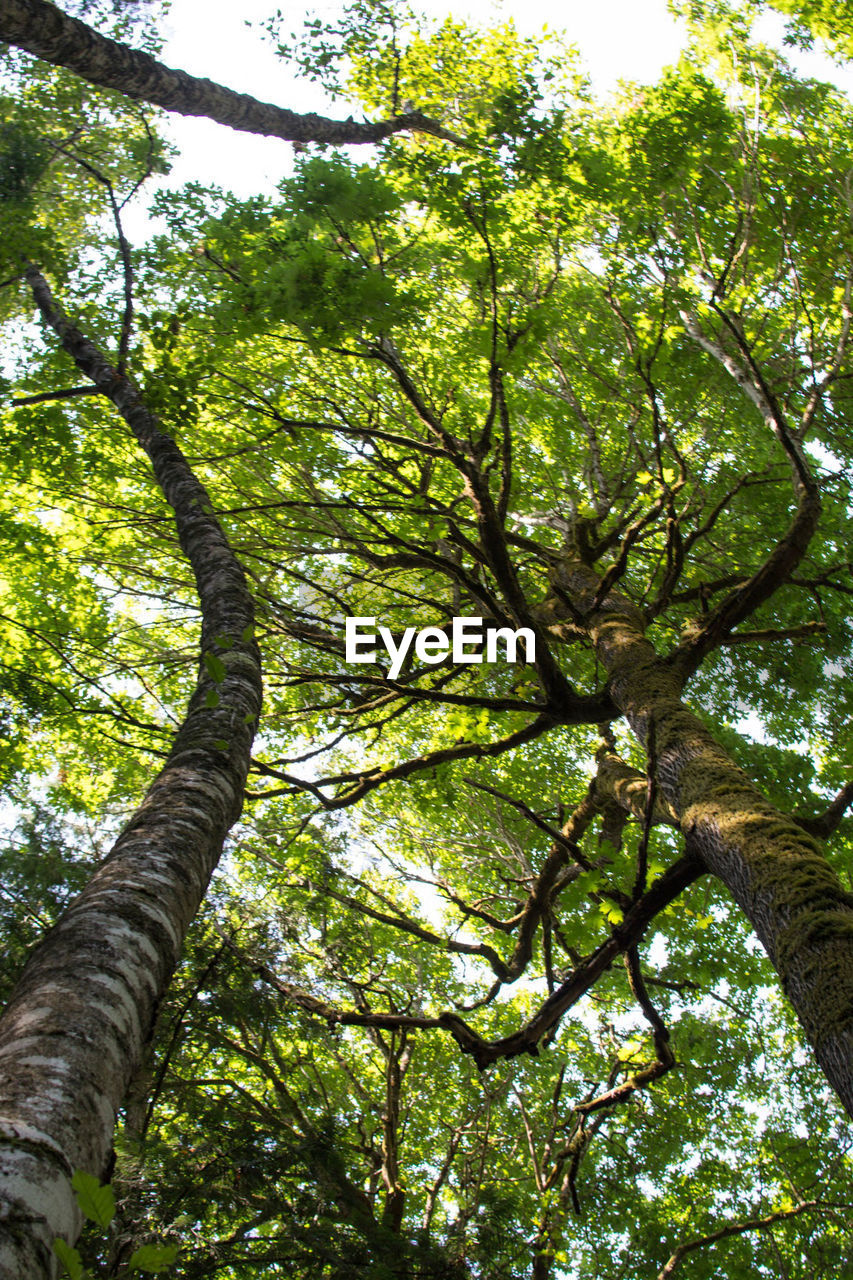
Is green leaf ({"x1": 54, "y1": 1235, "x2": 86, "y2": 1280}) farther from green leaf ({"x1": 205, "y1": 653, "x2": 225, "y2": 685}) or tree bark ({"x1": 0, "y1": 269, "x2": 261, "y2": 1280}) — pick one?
green leaf ({"x1": 205, "y1": 653, "x2": 225, "y2": 685})

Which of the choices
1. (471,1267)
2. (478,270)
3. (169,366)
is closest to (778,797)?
(471,1267)

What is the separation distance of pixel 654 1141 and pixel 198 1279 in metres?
7.08

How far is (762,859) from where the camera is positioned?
2811 mm

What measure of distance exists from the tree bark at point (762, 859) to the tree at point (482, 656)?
2 centimetres

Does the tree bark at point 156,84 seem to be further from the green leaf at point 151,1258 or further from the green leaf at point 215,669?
the green leaf at point 151,1258

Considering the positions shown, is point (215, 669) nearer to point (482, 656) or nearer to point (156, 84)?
point (482, 656)

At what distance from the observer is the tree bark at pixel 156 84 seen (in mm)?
5770

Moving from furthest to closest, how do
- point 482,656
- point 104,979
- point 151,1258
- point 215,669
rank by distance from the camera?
point 482,656, point 215,669, point 104,979, point 151,1258

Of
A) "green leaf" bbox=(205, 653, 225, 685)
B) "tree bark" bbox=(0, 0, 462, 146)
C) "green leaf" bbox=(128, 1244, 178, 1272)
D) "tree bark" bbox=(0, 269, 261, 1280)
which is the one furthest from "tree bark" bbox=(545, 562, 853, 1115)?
"tree bark" bbox=(0, 0, 462, 146)

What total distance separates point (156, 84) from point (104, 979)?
28.4 ft

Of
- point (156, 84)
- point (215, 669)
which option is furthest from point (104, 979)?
point (156, 84)

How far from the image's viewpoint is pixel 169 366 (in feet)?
16.5

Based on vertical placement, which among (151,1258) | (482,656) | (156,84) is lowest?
(151,1258)

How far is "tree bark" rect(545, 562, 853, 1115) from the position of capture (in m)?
2.30
